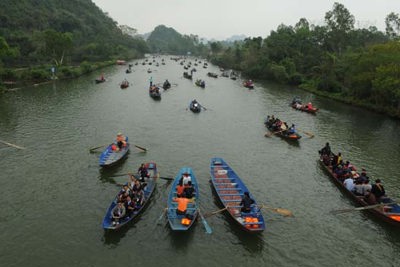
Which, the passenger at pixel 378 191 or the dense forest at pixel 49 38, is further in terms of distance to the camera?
the dense forest at pixel 49 38

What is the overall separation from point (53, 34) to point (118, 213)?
78.5m

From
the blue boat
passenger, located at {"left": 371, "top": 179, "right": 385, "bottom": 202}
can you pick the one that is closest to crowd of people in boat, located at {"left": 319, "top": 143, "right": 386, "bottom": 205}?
passenger, located at {"left": 371, "top": 179, "right": 385, "bottom": 202}

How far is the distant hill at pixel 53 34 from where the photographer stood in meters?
87.7

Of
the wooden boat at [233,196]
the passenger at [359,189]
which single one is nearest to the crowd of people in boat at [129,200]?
the wooden boat at [233,196]

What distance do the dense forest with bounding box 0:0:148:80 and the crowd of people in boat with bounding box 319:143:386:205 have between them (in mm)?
61174

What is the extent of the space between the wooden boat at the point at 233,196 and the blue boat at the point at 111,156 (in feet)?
27.5

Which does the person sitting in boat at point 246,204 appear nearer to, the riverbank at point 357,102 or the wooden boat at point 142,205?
the wooden boat at point 142,205

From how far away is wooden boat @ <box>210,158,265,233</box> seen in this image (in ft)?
56.3

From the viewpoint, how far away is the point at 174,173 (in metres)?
25.2

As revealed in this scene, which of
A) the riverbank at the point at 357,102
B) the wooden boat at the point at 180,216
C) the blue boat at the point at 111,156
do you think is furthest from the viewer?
the riverbank at the point at 357,102

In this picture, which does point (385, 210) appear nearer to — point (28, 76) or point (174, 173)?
point (174, 173)

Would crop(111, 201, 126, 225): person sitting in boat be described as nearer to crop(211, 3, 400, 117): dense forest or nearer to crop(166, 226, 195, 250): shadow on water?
crop(166, 226, 195, 250): shadow on water

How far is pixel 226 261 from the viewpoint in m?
15.7

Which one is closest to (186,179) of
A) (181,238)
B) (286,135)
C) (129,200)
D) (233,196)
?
(233,196)
